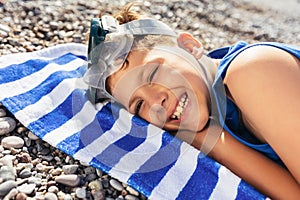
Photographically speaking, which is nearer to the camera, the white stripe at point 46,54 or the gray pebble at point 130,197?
the gray pebble at point 130,197

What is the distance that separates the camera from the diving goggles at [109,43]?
6.12 ft

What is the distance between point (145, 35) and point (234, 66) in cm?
38

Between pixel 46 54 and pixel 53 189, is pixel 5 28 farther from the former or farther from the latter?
pixel 53 189

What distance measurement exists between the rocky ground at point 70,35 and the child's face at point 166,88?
0.30 m

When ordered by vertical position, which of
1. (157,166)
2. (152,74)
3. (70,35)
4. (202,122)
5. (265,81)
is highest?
(265,81)

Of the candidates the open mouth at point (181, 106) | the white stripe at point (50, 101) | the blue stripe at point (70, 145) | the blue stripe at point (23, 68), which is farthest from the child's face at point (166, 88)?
the blue stripe at point (23, 68)

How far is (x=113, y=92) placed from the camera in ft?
6.31

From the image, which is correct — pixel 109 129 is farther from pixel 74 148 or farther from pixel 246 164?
pixel 246 164

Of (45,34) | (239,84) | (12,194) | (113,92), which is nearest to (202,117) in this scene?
(239,84)

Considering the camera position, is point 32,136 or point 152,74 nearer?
point 152,74

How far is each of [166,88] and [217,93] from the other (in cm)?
18

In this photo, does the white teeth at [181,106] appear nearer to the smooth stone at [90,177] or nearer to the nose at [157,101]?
the nose at [157,101]

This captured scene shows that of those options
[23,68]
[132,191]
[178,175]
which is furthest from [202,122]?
[23,68]

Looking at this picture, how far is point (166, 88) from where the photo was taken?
178 centimetres
